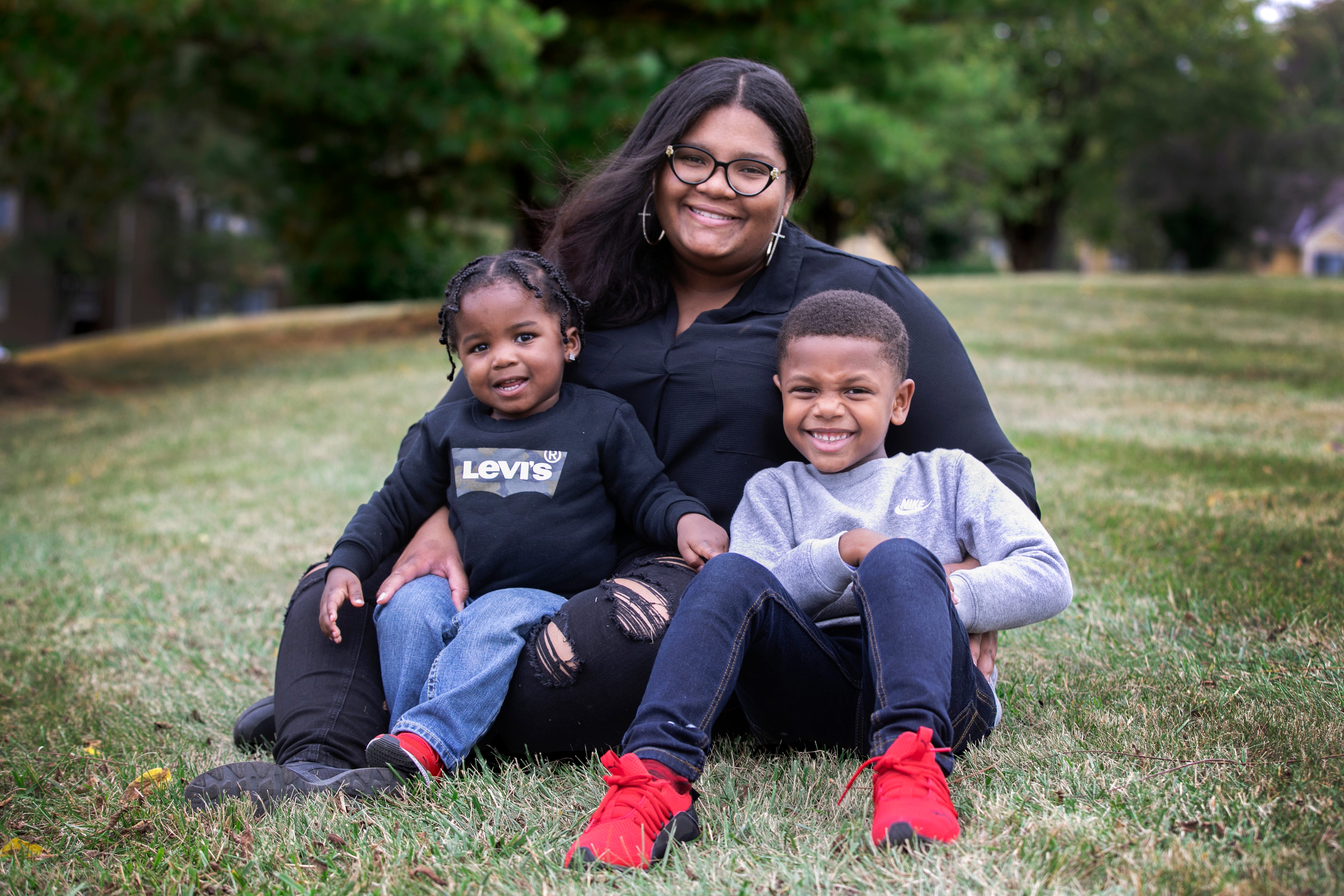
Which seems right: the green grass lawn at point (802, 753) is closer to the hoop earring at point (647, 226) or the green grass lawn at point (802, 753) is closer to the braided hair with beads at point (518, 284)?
the braided hair with beads at point (518, 284)

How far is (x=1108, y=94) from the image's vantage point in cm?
2977

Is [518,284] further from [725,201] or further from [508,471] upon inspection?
[725,201]

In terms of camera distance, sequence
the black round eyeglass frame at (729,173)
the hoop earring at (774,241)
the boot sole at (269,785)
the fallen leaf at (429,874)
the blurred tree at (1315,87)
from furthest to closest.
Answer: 1. the blurred tree at (1315,87)
2. the hoop earring at (774,241)
3. the black round eyeglass frame at (729,173)
4. the boot sole at (269,785)
5. the fallen leaf at (429,874)

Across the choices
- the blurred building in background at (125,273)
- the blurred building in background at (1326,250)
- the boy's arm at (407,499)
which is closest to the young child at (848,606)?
the boy's arm at (407,499)

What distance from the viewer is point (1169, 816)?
81.0 inches

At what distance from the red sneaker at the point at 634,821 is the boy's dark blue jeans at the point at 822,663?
0.04 m

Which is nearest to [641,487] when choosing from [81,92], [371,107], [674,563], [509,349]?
[674,563]

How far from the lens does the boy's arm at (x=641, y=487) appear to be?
2721 mm

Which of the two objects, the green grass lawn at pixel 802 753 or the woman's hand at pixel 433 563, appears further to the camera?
the woman's hand at pixel 433 563

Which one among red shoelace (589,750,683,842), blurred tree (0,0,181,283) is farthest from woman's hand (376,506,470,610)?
blurred tree (0,0,181,283)

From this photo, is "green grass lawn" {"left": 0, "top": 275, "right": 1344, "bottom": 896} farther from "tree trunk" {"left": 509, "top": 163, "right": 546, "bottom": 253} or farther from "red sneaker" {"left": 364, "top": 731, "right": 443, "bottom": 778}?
"tree trunk" {"left": 509, "top": 163, "right": 546, "bottom": 253}

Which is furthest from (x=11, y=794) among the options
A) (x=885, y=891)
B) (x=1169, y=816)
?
(x=1169, y=816)

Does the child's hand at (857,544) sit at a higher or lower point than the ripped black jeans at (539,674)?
higher

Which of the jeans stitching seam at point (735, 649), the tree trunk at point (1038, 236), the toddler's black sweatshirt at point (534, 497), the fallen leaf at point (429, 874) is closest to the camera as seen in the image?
the fallen leaf at point (429, 874)
